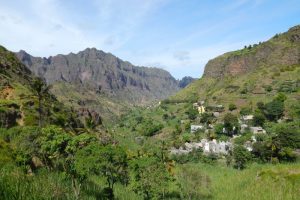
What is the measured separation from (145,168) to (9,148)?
1060 inches

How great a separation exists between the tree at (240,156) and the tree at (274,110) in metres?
50.8

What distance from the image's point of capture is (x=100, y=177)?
295ft

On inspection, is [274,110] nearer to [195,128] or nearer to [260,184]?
[195,128]

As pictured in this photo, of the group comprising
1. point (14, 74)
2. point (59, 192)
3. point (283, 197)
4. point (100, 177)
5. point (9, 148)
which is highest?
point (14, 74)

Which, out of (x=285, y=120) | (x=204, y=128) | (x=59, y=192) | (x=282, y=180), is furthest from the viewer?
(x=204, y=128)

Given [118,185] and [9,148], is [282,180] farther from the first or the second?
[9,148]

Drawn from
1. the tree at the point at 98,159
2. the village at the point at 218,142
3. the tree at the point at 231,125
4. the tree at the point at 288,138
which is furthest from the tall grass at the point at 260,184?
the tree at the point at 231,125

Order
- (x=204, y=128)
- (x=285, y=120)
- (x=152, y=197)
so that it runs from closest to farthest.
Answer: (x=152, y=197) < (x=285, y=120) < (x=204, y=128)

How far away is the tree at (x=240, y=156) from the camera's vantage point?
13338cm

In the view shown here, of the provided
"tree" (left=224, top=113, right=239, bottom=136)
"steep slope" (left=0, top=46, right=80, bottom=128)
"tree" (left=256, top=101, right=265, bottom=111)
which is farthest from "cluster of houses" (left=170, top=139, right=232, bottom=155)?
"steep slope" (left=0, top=46, right=80, bottom=128)

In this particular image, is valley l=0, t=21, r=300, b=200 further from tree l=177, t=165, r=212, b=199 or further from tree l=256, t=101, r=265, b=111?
tree l=256, t=101, r=265, b=111

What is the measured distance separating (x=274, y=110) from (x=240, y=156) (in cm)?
5539

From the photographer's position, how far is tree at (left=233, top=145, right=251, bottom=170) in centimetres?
13338

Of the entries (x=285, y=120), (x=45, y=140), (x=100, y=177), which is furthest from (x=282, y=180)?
(x=285, y=120)
